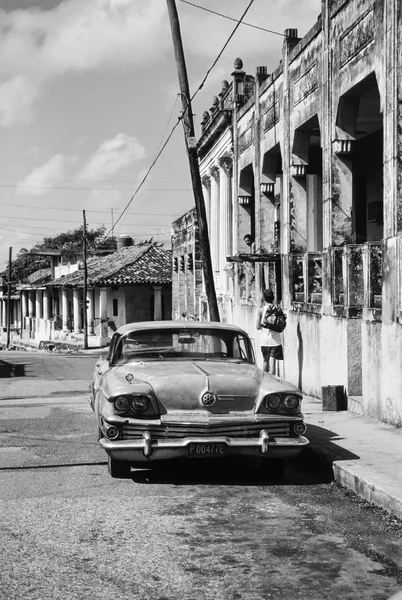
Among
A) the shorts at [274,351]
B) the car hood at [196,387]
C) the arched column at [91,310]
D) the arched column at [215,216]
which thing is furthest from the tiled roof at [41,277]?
the car hood at [196,387]

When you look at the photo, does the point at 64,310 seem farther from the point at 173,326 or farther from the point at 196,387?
the point at 196,387

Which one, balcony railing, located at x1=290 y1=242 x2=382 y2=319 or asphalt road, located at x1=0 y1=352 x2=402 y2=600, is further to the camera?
balcony railing, located at x1=290 y1=242 x2=382 y2=319

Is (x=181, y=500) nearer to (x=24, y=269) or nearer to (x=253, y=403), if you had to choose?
(x=253, y=403)

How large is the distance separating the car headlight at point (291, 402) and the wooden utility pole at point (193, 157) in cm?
→ 908

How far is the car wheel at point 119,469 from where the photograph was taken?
26.7 ft

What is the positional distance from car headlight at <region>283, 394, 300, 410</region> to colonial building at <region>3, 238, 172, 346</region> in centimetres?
3837

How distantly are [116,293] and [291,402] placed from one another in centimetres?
4090

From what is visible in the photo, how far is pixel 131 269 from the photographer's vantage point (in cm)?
4850

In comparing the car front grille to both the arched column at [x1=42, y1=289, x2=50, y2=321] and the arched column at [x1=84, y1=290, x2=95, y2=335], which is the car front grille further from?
the arched column at [x1=42, y1=289, x2=50, y2=321]

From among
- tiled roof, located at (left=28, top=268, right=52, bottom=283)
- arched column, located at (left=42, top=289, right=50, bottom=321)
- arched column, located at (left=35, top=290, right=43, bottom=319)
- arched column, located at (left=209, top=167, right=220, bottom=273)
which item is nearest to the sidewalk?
arched column, located at (left=209, top=167, right=220, bottom=273)

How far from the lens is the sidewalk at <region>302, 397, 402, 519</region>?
23.5ft

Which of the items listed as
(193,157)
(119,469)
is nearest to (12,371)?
(193,157)

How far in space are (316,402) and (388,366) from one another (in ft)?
10.5

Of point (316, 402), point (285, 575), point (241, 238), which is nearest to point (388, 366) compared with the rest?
point (316, 402)
